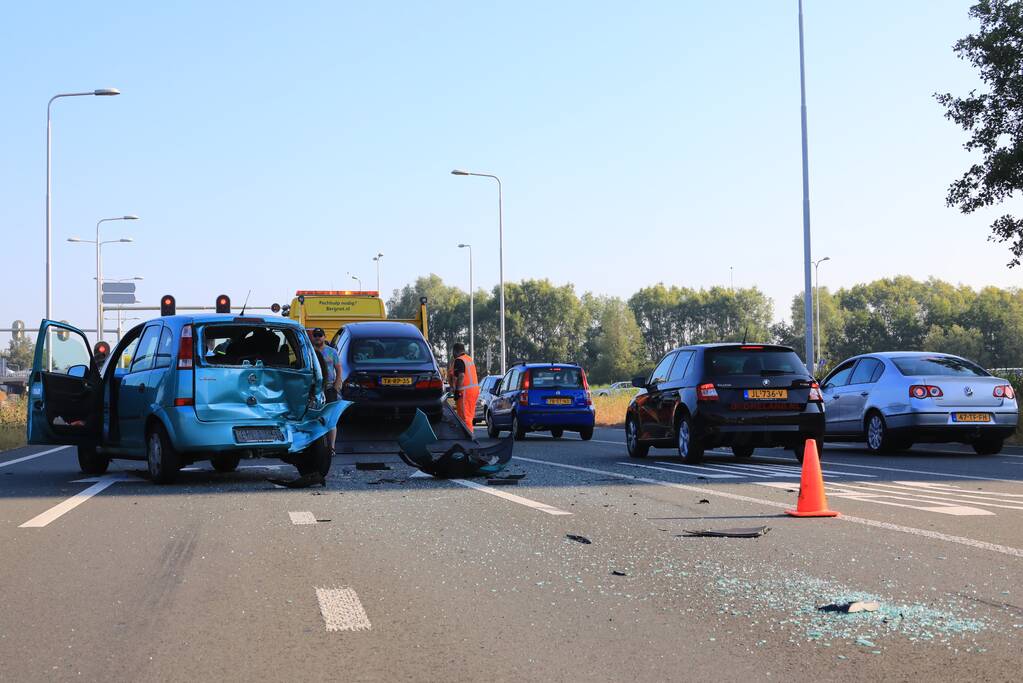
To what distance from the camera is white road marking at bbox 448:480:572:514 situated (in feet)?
36.0

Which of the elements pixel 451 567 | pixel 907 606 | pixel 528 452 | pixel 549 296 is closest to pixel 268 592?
pixel 451 567

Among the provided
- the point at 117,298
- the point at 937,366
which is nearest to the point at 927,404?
the point at 937,366

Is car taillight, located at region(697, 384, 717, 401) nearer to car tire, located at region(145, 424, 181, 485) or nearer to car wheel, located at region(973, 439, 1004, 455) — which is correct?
car wheel, located at region(973, 439, 1004, 455)

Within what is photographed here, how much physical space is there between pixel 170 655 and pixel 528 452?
16426mm

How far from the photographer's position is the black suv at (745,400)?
55.5 ft

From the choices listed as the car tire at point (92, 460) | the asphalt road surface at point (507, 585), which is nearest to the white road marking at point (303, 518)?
the asphalt road surface at point (507, 585)

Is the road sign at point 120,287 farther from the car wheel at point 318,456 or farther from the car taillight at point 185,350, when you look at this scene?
the car taillight at point 185,350

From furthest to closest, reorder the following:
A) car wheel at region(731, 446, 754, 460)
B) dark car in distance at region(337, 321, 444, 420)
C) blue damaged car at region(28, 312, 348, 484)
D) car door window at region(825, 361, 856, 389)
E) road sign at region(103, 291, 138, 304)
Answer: road sign at region(103, 291, 138, 304), car door window at region(825, 361, 856, 389), dark car in distance at region(337, 321, 444, 420), car wheel at region(731, 446, 754, 460), blue damaged car at region(28, 312, 348, 484)

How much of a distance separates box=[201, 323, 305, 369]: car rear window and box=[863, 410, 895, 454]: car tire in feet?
31.8

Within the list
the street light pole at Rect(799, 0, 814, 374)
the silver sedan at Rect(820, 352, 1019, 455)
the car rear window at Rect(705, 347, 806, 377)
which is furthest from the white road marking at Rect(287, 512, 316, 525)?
the street light pole at Rect(799, 0, 814, 374)

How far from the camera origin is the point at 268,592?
6922 mm

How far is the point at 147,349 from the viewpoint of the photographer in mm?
14414

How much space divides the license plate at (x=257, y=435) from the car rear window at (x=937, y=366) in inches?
402

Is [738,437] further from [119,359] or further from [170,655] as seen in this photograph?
[170,655]
